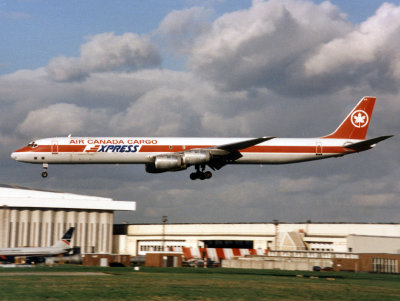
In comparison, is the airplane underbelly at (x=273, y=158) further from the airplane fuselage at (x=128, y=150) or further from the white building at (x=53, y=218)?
the white building at (x=53, y=218)

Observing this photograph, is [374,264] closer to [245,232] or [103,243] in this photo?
[245,232]

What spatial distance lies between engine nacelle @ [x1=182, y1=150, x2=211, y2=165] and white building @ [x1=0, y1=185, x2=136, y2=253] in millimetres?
64560

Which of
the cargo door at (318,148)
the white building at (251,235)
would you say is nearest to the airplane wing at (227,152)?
the cargo door at (318,148)

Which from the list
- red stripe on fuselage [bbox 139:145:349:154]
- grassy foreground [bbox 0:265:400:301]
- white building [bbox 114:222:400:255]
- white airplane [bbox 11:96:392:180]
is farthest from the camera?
white building [bbox 114:222:400:255]

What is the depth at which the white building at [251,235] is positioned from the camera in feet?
355

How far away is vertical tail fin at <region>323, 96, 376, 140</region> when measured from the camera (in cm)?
7012

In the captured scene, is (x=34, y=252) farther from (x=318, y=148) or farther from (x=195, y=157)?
(x=318, y=148)

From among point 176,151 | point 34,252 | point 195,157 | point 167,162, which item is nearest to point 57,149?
point 167,162

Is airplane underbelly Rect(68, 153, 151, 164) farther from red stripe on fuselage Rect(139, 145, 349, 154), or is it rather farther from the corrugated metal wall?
the corrugated metal wall

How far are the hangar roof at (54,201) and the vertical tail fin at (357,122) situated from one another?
69.3 metres

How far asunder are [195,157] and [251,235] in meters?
60.7

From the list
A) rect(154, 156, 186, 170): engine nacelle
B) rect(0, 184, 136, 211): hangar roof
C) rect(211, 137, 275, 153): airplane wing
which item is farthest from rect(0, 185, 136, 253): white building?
rect(211, 137, 275, 153): airplane wing

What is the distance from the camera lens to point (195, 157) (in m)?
60.9

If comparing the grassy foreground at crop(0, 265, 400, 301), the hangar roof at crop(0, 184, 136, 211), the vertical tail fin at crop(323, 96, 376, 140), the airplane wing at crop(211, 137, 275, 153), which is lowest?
the grassy foreground at crop(0, 265, 400, 301)
